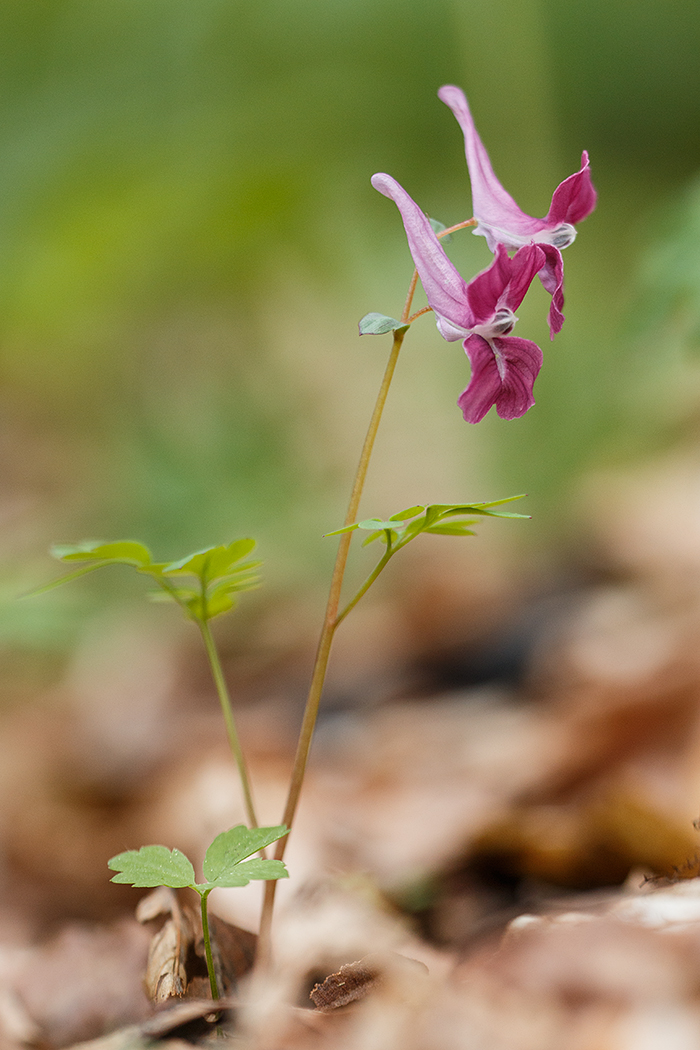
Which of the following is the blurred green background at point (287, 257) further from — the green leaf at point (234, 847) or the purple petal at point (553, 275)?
the green leaf at point (234, 847)

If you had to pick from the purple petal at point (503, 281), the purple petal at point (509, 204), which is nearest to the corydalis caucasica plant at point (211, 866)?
the purple petal at point (503, 281)

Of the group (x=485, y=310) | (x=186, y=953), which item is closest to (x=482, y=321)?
(x=485, y=310)

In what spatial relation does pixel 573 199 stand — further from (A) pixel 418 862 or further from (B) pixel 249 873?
(A) pixel 418 862

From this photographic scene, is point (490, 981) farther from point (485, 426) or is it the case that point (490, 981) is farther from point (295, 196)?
point (295, 196)

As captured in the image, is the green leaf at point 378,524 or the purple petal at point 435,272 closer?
the green leaf at point 378,524

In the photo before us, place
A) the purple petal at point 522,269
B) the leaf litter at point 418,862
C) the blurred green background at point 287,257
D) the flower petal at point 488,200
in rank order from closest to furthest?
the leaf litter at point 418,862
the purple petal at point 522,269
the flower petal at point 488,200
the blurred green background at point 287,257

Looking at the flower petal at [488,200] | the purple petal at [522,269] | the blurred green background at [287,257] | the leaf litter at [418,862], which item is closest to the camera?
the leaf litter at [418,862]
